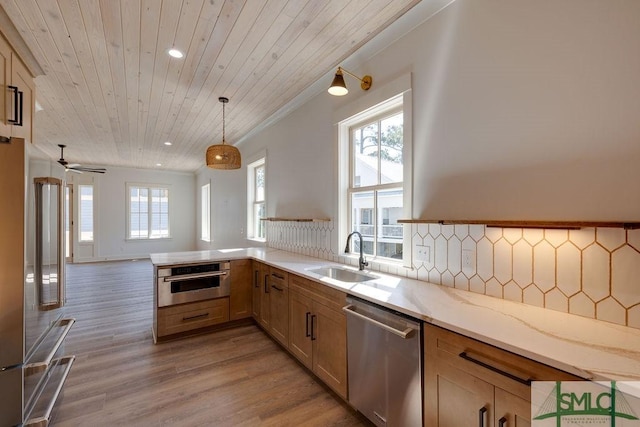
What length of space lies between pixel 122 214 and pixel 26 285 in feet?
26.1

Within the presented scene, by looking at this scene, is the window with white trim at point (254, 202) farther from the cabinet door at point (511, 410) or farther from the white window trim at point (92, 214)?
the white window trim at point (92, 214)

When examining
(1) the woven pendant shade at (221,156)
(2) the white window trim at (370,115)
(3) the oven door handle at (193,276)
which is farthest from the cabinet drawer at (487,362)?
(1) the woven pendant shade at (221,156)

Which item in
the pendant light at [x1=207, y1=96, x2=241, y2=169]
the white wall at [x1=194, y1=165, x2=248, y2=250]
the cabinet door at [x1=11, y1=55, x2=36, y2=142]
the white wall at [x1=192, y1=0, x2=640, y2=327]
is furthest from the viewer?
the white wall at [x1=194, y1=165, x2=248, y2=250]

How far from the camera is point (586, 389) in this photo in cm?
86

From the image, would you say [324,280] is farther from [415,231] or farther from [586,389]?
[586,389]

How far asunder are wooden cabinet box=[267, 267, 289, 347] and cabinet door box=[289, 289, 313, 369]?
0.10m

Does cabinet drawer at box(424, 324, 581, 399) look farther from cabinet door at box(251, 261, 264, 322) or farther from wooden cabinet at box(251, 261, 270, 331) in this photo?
cabinet door at box(251, 261, 264, 322)

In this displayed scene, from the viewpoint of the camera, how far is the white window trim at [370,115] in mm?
2072

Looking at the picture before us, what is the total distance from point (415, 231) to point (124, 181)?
8963 mm

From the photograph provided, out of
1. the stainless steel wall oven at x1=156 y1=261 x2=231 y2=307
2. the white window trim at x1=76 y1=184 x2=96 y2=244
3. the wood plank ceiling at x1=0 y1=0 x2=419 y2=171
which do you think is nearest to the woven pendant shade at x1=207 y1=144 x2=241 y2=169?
the wood plank ceiling at x1=0 y1=0 x2=419 y2=171

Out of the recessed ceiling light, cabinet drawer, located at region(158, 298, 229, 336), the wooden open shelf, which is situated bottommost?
cabinet drawer, located at region(158, 298, 229, 336)

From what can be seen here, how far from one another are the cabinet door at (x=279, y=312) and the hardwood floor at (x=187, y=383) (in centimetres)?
17

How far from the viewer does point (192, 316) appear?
306 cm
